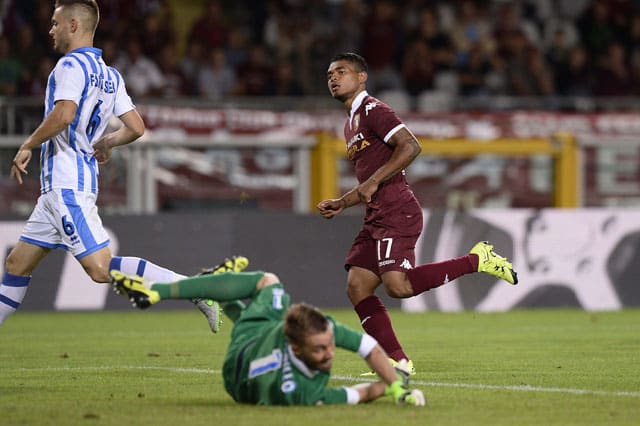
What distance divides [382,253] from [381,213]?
28cm

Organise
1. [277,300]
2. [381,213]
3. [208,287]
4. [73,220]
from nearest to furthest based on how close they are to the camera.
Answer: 1. [208,287]
2. [277,300]
3. [73,220]
4. [381,213]

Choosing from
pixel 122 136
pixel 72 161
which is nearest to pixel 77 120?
pixel 72 161

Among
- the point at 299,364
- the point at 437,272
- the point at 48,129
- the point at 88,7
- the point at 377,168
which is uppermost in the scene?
the point at 88,7

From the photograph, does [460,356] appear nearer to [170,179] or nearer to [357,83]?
[357,83]

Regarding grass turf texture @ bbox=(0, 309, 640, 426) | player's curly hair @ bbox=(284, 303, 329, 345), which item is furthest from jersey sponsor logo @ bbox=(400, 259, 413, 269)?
player's curly hair @ bbox=(284, 303, 329, 345)

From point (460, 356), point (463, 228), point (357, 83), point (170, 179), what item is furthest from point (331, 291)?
point (357, 83)

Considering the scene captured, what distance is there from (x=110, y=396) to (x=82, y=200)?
125 centimetres

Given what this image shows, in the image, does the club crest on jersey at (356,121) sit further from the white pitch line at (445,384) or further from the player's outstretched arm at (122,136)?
the white pitch line at (445,384)

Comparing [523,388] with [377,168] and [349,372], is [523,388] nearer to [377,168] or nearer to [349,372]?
[349,372]

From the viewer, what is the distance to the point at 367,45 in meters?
21.3

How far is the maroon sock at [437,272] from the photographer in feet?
29.7

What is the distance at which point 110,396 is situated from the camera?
7.87 m

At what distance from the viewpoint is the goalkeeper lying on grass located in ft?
22.5

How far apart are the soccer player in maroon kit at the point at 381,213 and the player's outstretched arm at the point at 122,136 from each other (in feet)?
4.40
